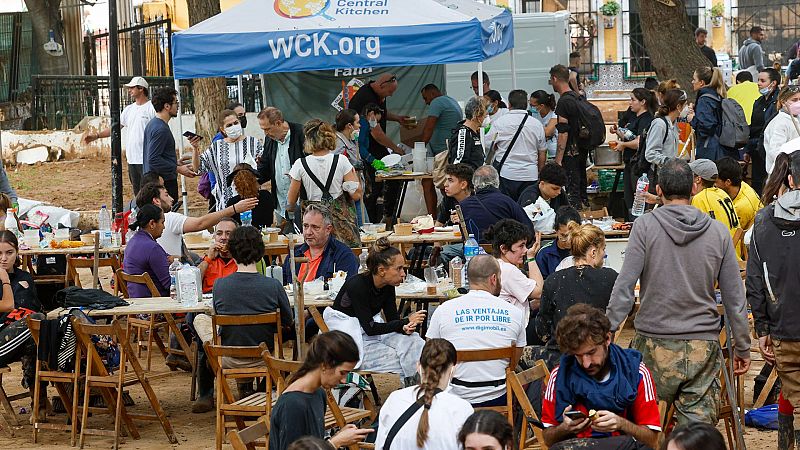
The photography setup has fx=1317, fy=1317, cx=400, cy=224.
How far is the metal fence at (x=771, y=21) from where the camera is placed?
32000mm

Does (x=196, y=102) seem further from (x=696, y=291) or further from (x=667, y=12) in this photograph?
(x=696, y=291)

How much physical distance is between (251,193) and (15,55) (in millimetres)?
17877

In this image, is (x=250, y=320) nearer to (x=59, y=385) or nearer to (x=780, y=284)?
(x=59, y=385)

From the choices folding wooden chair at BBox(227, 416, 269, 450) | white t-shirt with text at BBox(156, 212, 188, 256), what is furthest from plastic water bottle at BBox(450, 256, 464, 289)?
folding wooden chair at BBox(227, 416, 269, 450)

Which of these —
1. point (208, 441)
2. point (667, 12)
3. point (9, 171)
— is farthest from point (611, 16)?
point (208, 441)

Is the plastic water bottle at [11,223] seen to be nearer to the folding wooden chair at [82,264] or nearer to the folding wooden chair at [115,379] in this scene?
the folding wooden chair at [82,264]

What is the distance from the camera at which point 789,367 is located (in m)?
7.15

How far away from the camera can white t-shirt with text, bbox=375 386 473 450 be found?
5.71 meters

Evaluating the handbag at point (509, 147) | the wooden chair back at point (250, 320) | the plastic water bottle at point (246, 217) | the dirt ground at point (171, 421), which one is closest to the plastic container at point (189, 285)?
the wooden chair back at point (250, 320)

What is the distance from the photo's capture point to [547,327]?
24.5 ft

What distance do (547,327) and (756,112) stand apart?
7.85 m

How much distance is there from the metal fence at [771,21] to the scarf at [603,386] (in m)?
27.5

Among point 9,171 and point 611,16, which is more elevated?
point 611,16

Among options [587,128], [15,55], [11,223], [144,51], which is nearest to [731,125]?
[587,128]
